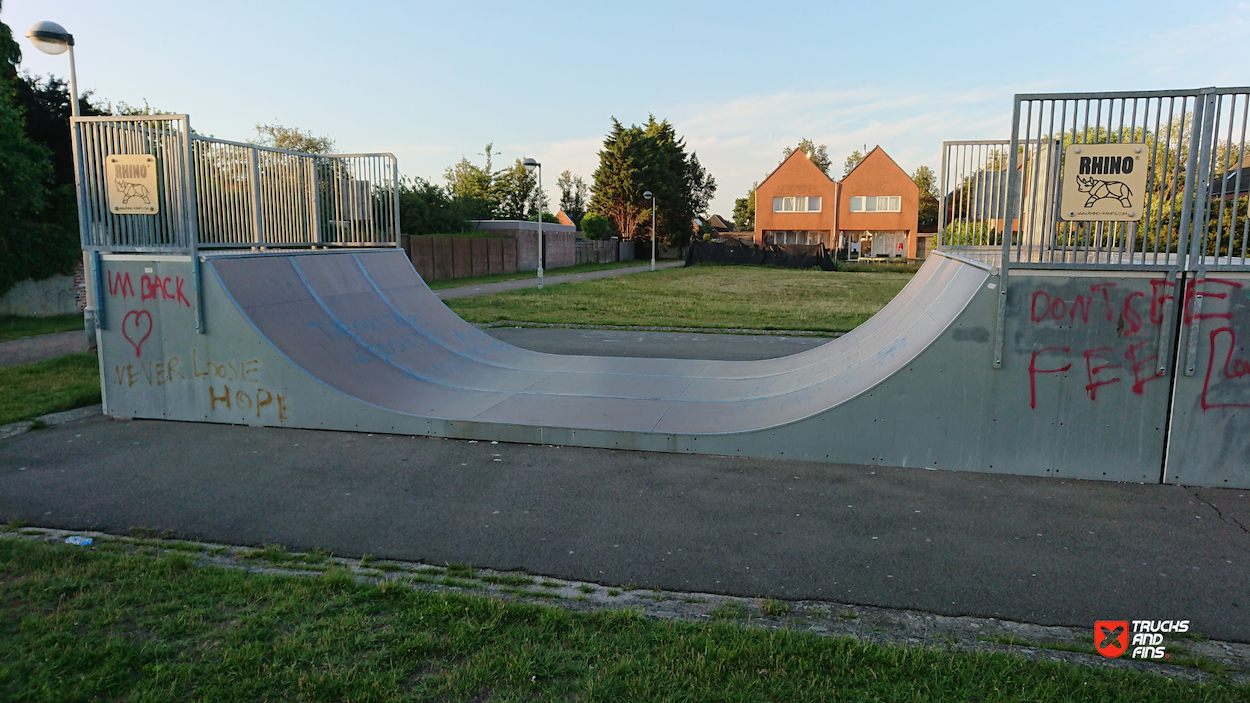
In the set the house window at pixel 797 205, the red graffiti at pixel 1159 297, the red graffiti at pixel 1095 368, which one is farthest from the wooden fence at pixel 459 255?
the house window at pixel 797 205

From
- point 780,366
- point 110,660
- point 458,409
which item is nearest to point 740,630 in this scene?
point 110,660

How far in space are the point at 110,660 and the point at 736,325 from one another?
576 inches

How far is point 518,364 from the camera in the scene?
10867 mm

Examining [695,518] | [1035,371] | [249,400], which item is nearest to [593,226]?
[249,400]

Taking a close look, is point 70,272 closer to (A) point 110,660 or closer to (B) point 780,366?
(B) point 780,366

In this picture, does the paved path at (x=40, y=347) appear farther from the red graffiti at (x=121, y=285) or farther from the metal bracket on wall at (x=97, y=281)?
the red graffiti at (x=121, y=285)

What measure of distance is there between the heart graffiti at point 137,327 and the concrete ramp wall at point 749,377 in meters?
0.02

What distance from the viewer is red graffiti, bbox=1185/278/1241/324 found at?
6172mm

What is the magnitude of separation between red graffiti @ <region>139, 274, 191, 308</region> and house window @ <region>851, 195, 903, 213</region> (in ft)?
194

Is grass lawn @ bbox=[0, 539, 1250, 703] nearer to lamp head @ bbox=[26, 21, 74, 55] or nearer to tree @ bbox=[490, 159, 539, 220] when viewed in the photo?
lamp head @ bbox=[26, 21, 74, 55]

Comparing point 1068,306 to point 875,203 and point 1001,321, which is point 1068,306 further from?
point 875,203

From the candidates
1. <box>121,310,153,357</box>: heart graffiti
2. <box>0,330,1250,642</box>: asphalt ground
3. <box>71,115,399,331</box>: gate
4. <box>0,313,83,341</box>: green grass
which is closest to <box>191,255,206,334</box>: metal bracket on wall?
<box>71,115,399,331</box>: gate

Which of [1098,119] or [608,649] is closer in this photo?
Result: [608,649]

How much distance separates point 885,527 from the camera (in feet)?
17.9
